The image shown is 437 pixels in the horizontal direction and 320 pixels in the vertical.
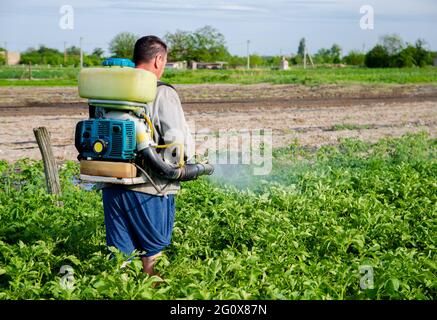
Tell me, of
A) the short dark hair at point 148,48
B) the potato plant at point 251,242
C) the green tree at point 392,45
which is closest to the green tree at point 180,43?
the potato plant at point 251,242

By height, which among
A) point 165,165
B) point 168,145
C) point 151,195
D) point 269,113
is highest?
point 168,145

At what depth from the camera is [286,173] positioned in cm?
811

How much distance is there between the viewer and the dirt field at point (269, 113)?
12852 millimetres

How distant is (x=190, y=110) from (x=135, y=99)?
1415 cm

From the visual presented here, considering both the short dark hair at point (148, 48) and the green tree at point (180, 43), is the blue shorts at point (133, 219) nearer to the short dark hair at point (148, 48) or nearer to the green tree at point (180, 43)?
the short dark hair at point (148, 48)

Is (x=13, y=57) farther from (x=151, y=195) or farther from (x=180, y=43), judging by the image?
(x=151, y=195)

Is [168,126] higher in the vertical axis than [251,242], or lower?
higher

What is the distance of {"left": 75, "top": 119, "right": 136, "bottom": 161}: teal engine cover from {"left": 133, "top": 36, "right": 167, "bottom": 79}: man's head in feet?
1.32

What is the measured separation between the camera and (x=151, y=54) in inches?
157

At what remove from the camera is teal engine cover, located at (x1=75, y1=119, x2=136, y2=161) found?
379 cm

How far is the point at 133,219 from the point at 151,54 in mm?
987

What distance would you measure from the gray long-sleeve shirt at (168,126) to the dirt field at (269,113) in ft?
22.6

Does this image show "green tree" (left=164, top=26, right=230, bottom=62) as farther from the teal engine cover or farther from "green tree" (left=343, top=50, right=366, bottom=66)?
"green tree" (left=343, top=50, right=366, bottom=66)

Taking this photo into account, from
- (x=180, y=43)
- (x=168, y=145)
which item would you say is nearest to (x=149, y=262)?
(x=168, y=145)
